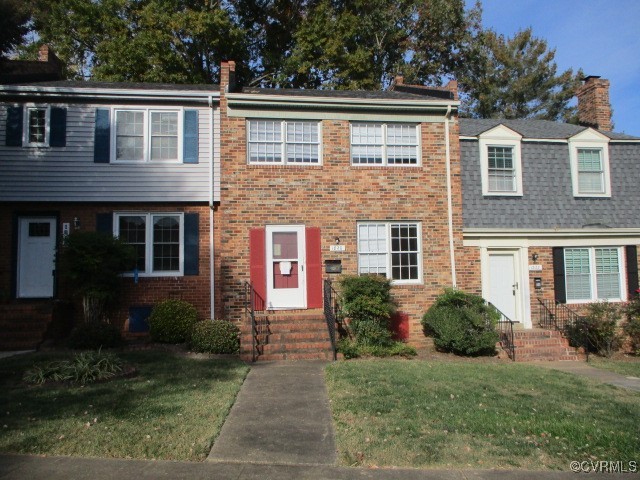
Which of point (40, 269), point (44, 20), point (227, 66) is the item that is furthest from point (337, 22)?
point (40, 269)

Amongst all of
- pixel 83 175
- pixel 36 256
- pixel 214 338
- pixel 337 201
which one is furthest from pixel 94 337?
pixel 337 201

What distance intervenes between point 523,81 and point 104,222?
29011 millimetres

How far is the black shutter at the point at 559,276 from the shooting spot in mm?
13445

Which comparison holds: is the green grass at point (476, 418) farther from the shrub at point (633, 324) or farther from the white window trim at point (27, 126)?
the white window trim at point (27, 126)

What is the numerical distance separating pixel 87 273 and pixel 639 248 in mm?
14795

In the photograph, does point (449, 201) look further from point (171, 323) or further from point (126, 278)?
point (126, 278)

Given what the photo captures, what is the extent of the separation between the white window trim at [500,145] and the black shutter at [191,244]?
7899mm

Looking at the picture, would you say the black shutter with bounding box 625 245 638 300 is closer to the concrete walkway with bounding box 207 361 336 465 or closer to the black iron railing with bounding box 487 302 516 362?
the black iron railing with bounding box 487 302 516 362

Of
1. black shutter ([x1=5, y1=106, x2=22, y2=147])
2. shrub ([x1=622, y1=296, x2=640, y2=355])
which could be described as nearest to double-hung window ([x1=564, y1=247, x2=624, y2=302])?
shrub ([x1=622, y1=296, x2=640, y2=355])

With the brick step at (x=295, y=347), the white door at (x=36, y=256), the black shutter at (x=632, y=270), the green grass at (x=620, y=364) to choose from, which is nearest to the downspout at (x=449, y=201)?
the green grass at (x=620, y=364)

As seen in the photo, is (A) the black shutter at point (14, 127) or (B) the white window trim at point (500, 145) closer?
(A) the black shutter at point (14, 127)

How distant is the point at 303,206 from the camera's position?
12.8 m

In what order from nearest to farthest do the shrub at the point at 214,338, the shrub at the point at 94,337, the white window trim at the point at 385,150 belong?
the shrub at the point at 214,338 < the shrub at the point at 94,337 < the white window trim at the point at 385,150

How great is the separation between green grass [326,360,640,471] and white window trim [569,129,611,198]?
6.90 metres
